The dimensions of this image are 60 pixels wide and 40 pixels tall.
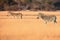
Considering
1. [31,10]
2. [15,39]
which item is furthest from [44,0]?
[15,39]

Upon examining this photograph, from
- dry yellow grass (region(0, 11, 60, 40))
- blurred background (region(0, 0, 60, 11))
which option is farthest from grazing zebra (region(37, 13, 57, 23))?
blurred background (region(0, 0, 60, 11))

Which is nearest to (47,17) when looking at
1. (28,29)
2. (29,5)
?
(29,5)

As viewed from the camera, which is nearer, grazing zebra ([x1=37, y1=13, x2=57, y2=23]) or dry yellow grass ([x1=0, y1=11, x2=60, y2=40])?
dry yellow grass ([x1=0, y1=11, x2=60, y2=40])

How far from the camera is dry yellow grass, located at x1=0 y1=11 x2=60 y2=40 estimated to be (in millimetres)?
3658

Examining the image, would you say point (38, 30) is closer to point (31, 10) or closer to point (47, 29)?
point (47, 29)

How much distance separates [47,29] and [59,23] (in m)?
0.64

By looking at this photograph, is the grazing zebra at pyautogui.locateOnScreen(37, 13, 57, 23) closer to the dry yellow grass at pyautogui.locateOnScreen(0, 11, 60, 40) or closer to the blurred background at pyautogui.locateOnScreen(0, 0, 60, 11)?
the dry yellow grass at pyautogui.locateOnScreen(0, 11, 60, 40)

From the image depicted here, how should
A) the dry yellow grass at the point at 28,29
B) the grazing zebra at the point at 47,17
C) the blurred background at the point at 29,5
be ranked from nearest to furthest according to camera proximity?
the dry yellow grass at the point at 28,29 → the blurred background at the point at 29,5 → the grazing zebra at the point at 47,17

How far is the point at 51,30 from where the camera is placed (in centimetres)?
405

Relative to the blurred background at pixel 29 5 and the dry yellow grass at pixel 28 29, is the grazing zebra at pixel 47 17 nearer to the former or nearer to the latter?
the dry yellow grass at pixel 28 29

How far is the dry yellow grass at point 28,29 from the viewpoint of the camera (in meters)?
3.66

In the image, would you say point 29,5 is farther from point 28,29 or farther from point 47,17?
point 47,17

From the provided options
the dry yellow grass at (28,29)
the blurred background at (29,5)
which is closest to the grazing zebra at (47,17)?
the dry yellow grass at (28,29)

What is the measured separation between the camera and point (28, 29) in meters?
4.09
